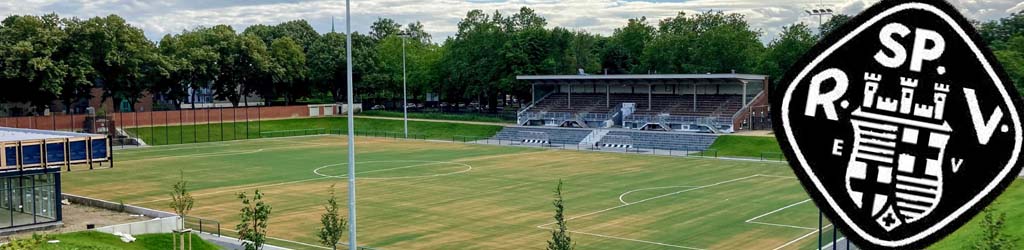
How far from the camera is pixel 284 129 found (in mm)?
87750

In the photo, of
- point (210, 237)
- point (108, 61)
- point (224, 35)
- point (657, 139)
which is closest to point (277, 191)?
point (210, 237)

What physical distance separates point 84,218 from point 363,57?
2687 inches

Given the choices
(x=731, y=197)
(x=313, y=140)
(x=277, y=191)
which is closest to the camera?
(x=731, y=197)

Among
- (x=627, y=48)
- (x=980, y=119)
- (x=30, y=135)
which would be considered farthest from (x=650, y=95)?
(x=980, y=119)

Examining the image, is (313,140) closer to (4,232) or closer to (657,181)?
(657,181)

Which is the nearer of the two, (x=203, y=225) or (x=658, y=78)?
(x=203, y=225)

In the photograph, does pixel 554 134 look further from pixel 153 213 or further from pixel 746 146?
pixel 153 213

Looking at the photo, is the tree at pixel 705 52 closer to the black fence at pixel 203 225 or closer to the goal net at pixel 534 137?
the goal net at pixel 534 137

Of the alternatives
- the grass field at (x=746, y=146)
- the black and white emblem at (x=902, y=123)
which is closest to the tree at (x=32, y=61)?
the grass field at (x=746, y=146)

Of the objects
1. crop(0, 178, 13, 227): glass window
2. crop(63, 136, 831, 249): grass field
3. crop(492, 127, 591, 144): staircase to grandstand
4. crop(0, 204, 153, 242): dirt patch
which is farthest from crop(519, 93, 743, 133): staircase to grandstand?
crop(0, 178, 13, 227): glass window

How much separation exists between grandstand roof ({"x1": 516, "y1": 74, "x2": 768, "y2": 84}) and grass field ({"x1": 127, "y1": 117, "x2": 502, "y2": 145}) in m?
6.57

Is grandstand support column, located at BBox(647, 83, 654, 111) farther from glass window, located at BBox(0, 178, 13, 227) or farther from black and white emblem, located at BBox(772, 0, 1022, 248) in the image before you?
black and white emblem, located at BBox(772, 0, 1022, 248)

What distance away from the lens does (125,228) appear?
30.0 metres

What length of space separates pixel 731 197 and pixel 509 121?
149 ft
